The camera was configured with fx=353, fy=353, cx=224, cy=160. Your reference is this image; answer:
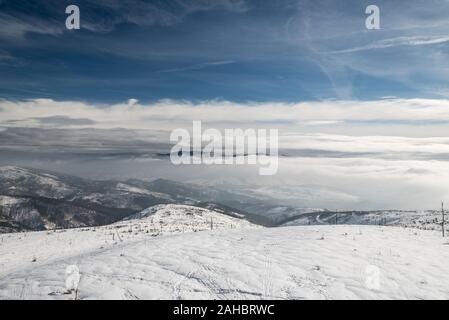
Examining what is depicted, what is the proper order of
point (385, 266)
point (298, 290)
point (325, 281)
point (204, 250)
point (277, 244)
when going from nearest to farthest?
1. point (298, 290)
2. point (325, 281)
3. point (385, 266)
4. point (204, 250)
5. point (277, 244)

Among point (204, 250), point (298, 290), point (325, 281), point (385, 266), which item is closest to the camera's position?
point (298, 290)

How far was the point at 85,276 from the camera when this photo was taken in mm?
14258

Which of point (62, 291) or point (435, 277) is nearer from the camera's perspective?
point (62, 291)

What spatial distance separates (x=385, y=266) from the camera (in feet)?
53.5

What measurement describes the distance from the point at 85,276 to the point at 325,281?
9.58m
